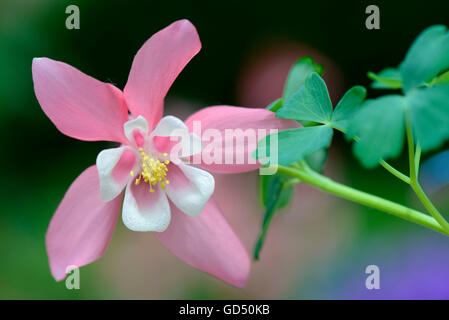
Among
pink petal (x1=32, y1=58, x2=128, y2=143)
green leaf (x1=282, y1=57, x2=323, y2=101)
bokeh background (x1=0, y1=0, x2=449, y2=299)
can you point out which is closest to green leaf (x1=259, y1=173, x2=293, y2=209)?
green leaf (x1=282, y1=57, x2=323, y2=101)

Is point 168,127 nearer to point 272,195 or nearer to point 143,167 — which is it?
point 143,167

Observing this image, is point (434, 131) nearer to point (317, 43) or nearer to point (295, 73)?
point (295, 73)

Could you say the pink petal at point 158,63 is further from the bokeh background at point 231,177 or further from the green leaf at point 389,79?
the bokeh background at point 231,177

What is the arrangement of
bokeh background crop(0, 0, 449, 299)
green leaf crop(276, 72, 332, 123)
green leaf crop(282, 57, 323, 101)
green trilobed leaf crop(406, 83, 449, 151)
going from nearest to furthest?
green trilobed leaf crop(406, 83, 449, 151)
green leaf crop(276, 72, 332, 123)
green leaf crop(282, 57, 323, 101)
bokeh background crop(0, 0, 449, 299)

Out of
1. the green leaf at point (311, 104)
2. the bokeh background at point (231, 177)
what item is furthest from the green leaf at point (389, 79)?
the bokeh background at point (231, 177)

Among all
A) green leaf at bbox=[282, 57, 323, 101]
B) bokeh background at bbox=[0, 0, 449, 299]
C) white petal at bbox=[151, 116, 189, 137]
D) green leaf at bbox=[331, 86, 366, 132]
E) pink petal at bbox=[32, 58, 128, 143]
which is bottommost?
green leaf at bbox=[331, 86, 366, 132]

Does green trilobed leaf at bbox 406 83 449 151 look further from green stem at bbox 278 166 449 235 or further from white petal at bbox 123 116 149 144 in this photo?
white petal at bbox 123 116 149 144

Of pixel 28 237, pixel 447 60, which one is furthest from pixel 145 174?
pixel 28 237
